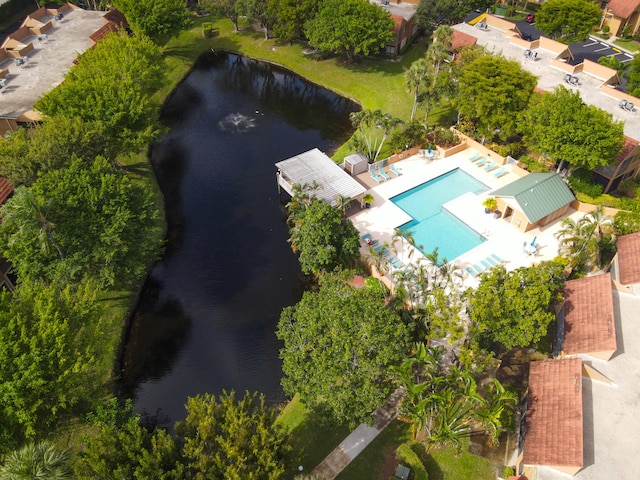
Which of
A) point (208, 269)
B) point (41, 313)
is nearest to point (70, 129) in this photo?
point (208, 269)

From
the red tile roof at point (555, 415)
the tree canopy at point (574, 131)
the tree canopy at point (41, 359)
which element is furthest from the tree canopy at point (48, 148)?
the tree canopy at point (574, 131)

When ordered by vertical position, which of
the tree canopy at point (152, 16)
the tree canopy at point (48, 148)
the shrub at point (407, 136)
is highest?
the tree canopy at point (152, 16)

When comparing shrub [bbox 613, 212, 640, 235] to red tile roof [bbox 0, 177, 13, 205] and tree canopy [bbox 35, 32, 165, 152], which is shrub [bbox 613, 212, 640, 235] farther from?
red tile roof [bbox 0, 177, 13, 205]

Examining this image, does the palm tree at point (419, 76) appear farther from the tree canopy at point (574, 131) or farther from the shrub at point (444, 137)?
the tree canopy at point (574, 131)

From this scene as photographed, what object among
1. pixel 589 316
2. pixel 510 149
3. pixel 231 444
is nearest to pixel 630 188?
pixel 510 149

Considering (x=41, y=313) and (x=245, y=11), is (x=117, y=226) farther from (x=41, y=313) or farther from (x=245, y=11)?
(x=245, y=11)

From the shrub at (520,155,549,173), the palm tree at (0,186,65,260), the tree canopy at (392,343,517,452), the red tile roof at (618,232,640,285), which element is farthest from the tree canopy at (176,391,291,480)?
the shrub at (520,155,549,173)

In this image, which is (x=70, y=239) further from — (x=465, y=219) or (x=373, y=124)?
(x=465, y=219)
